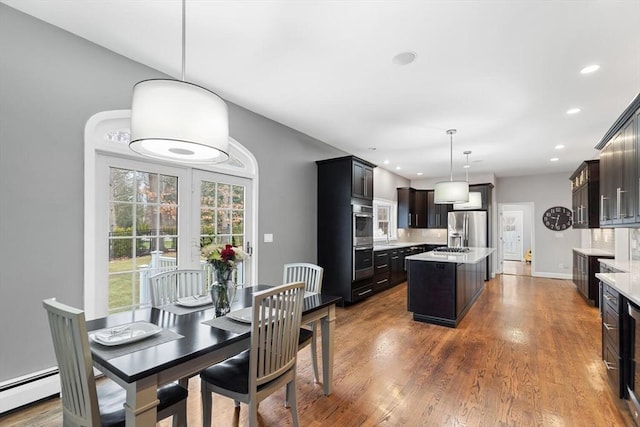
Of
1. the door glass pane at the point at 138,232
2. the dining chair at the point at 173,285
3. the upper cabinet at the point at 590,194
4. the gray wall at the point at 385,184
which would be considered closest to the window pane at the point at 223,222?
the door glass pane at the point at 138,232

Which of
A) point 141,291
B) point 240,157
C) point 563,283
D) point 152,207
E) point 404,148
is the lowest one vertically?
Answer: point 563,283

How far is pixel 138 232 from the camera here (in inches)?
117

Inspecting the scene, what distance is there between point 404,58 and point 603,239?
20.9ft

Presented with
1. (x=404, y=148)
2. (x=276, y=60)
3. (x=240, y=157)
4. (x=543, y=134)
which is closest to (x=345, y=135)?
(x=404, y=148)

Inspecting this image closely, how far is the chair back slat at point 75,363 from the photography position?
1.27 m

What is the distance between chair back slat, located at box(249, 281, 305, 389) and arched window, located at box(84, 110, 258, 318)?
0.99 metres

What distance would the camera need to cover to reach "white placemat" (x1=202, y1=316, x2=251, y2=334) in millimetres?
1749

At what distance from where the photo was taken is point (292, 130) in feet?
15.6

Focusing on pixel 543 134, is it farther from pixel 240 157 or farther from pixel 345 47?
pixel 240 157

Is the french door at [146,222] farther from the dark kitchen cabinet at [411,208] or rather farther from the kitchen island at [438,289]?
the dark kitchen cabinet at [411,208]

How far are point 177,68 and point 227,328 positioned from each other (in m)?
2.52

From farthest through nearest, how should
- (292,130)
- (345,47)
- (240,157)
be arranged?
1. (292,130)
2. (240,157)
3. (345,47)

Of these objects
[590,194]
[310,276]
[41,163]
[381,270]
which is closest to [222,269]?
[310,276]

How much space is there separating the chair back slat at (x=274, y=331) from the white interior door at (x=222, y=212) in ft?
4.83
